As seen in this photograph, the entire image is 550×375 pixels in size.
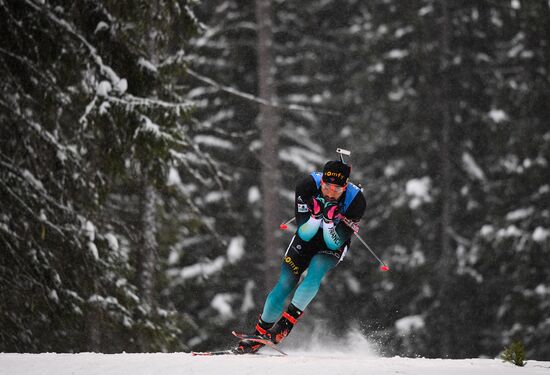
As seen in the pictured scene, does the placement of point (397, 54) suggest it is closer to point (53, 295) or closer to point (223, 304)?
point (223, 304)

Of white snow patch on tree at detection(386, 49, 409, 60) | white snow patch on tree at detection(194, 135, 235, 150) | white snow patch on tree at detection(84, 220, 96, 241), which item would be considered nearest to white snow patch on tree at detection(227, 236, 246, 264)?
white snow patch on tree at detection(194, 135, 235, 150)

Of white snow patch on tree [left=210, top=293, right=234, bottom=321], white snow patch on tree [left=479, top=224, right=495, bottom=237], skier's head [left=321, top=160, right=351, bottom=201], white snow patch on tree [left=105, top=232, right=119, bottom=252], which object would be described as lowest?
skier's head [left=321, top=160, right=351, bottom=201]

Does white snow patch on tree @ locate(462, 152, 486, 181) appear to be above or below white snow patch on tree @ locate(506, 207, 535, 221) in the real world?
above

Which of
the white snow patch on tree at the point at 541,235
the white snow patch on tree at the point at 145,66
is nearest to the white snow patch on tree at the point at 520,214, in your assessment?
the white snow patch on tree at the point at 541,235

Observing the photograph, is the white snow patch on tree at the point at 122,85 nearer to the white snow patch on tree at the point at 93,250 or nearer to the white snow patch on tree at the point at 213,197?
the white snow patch on tree at the point at 93,250

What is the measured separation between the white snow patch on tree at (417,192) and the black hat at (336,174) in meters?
17.7

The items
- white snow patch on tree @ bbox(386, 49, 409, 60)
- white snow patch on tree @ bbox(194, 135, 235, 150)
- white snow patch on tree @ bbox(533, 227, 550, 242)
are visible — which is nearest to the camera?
white snow patch on tree @ bbox(533, 227, 550, 242)

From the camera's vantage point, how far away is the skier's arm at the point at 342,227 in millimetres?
8883

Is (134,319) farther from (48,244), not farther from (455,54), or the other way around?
(455,54)

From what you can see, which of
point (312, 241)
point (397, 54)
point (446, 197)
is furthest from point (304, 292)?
point (397, 54)

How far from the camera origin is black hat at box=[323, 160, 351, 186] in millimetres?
8656

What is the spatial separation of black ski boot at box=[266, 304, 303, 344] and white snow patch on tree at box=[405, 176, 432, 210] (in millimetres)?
17439

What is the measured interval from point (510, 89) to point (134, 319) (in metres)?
16.0

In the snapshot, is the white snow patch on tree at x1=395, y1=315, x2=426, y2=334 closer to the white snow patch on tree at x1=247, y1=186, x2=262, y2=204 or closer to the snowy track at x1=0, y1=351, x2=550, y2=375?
the white snow patch on tree at x1=247, y1=186, x2=262, y2=204
